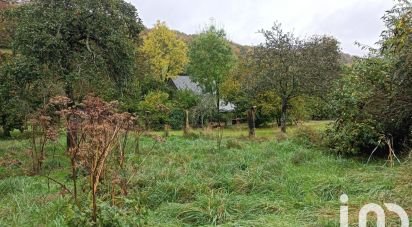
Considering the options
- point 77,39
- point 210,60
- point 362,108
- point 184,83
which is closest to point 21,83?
point 77,39

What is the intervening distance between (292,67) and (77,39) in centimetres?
1398

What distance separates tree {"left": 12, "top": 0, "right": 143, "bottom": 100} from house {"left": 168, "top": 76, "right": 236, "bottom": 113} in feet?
76.5

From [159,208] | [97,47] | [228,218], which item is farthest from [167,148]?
[228,218]

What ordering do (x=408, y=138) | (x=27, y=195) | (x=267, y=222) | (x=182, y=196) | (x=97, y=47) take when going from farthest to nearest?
(x=97, y=47) < (x=408, y=138) < (x=27, y=195) < (x=182, y=196) < (x=267, y=222)

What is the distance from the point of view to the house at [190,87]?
38656 millimetres

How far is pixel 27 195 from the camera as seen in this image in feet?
24.2

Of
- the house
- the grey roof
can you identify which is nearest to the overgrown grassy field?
the house

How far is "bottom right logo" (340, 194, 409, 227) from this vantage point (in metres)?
4.69

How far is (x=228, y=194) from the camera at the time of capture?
670 cm

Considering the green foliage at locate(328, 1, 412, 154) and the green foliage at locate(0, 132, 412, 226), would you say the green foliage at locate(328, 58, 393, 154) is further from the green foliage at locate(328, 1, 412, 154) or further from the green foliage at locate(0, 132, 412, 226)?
the green foliage at locate(0, 132, 412, 226)

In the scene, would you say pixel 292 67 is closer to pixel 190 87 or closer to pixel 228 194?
pixel 228 194

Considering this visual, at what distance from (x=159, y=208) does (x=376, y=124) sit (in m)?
6.62

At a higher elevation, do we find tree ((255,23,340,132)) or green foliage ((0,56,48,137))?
tree ((255,23,340,132))

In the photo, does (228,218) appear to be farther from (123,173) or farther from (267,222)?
(123,173)
